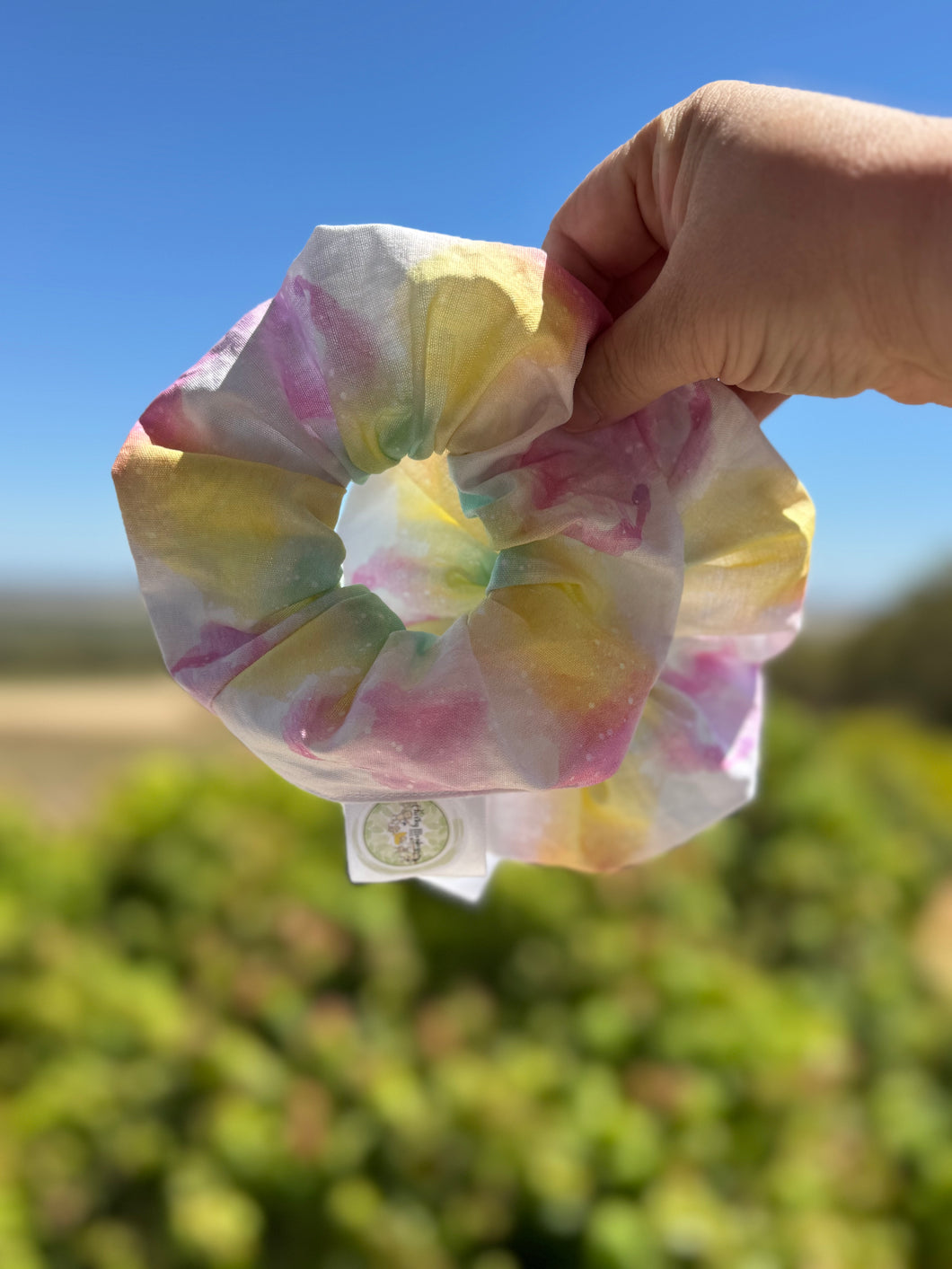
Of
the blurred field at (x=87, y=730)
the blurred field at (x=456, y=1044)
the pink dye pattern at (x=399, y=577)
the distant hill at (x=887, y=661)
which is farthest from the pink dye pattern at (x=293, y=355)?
the distant hill at (x=887, y=661)

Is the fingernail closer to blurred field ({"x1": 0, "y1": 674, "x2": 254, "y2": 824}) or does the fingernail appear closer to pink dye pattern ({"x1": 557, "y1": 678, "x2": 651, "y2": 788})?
pink dye pattern ({"x1": 557, "y1": 678, "x2": 651, "y2": 788})

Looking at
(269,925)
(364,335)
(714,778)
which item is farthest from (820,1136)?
(364,335)

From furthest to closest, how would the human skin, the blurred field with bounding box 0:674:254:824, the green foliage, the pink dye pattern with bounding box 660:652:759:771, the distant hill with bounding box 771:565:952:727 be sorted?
the distant hill with bounding box 771:565:952:727 → the blurred field with bounding box 0:674:254:824 → the green foliage → the pink dye pattern with bounding box 660:652:759:771 → the human skin

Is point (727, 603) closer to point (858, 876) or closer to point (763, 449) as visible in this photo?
point (763, 449)

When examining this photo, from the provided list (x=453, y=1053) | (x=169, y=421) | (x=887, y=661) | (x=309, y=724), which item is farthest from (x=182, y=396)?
(x=887, y=661)

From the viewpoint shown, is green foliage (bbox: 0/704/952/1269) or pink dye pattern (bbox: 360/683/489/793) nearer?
pink dye pattern (bbox: 360/683/489/793)

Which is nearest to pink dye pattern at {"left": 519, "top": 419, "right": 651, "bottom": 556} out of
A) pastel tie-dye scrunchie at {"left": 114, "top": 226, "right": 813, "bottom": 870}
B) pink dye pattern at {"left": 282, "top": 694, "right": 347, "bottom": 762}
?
pastel tie-dye scrunchie at {"left": 114, "top": 226, "right": 813, "bottom": 870}

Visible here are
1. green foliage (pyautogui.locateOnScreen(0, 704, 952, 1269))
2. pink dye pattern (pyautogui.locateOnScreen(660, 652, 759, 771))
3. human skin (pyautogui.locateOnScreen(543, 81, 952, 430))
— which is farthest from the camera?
green foliage (pyautogui.locateOnScreen(0, 704, 952, 1269))

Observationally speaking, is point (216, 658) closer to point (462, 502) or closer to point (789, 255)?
point (462, 502)

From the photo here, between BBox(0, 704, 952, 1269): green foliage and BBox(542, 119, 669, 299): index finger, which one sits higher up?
BBox(542, 119, 669, 299): index finger
